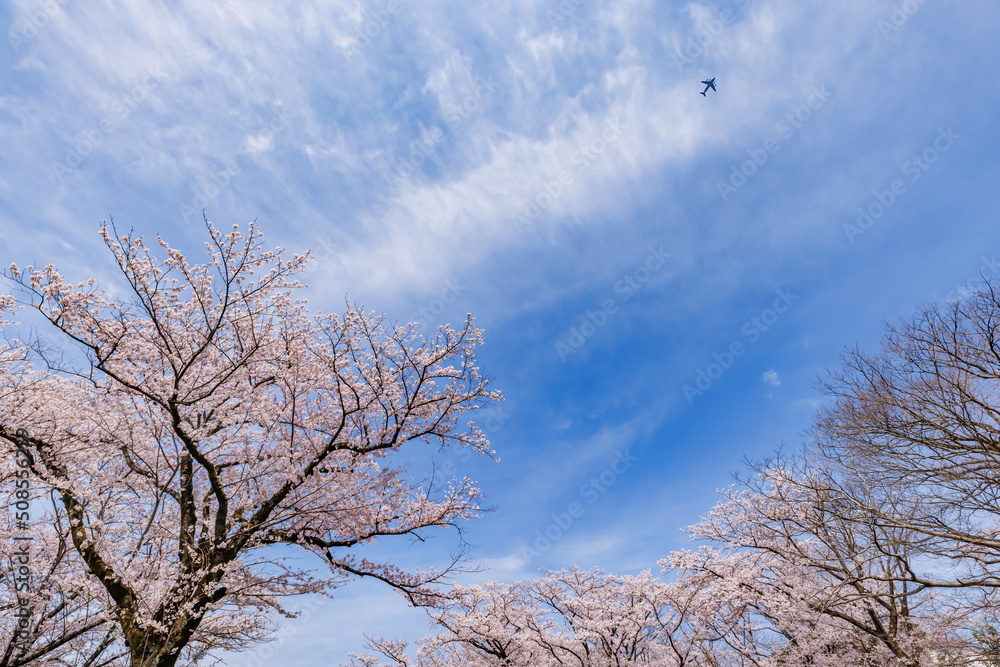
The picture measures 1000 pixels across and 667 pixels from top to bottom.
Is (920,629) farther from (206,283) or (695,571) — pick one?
(206,283)

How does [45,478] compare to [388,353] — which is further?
[388,353]

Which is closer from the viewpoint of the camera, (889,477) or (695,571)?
(889,477)

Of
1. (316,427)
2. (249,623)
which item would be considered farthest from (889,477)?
(249,623)

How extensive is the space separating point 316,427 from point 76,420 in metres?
5.00

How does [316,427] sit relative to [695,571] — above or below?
above

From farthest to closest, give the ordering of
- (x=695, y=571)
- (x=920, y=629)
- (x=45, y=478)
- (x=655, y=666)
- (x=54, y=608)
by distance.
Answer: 1. (x=655, y=666)
2. (x=695, y=571)
3. (x=920, y=629)
4. (x=54, y=608)
5. (x=45, y=478)

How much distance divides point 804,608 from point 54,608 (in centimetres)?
2115

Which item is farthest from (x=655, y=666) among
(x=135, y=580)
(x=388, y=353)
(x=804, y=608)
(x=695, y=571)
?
(x=135, y=580)

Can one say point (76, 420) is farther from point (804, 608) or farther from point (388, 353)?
point (804, 608)

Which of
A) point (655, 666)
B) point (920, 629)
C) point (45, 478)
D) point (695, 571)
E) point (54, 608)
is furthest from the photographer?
point (655, 666)

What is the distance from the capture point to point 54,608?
37.6 feet

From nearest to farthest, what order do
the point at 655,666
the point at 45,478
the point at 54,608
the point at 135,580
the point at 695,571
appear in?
the point at 135,580 < the point at 45,478 < the point at 54,608 < the point at 695,571 < the point at 655,666

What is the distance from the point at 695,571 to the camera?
→ 1777cm

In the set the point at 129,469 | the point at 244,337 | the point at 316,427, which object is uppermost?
the point at 244,337
